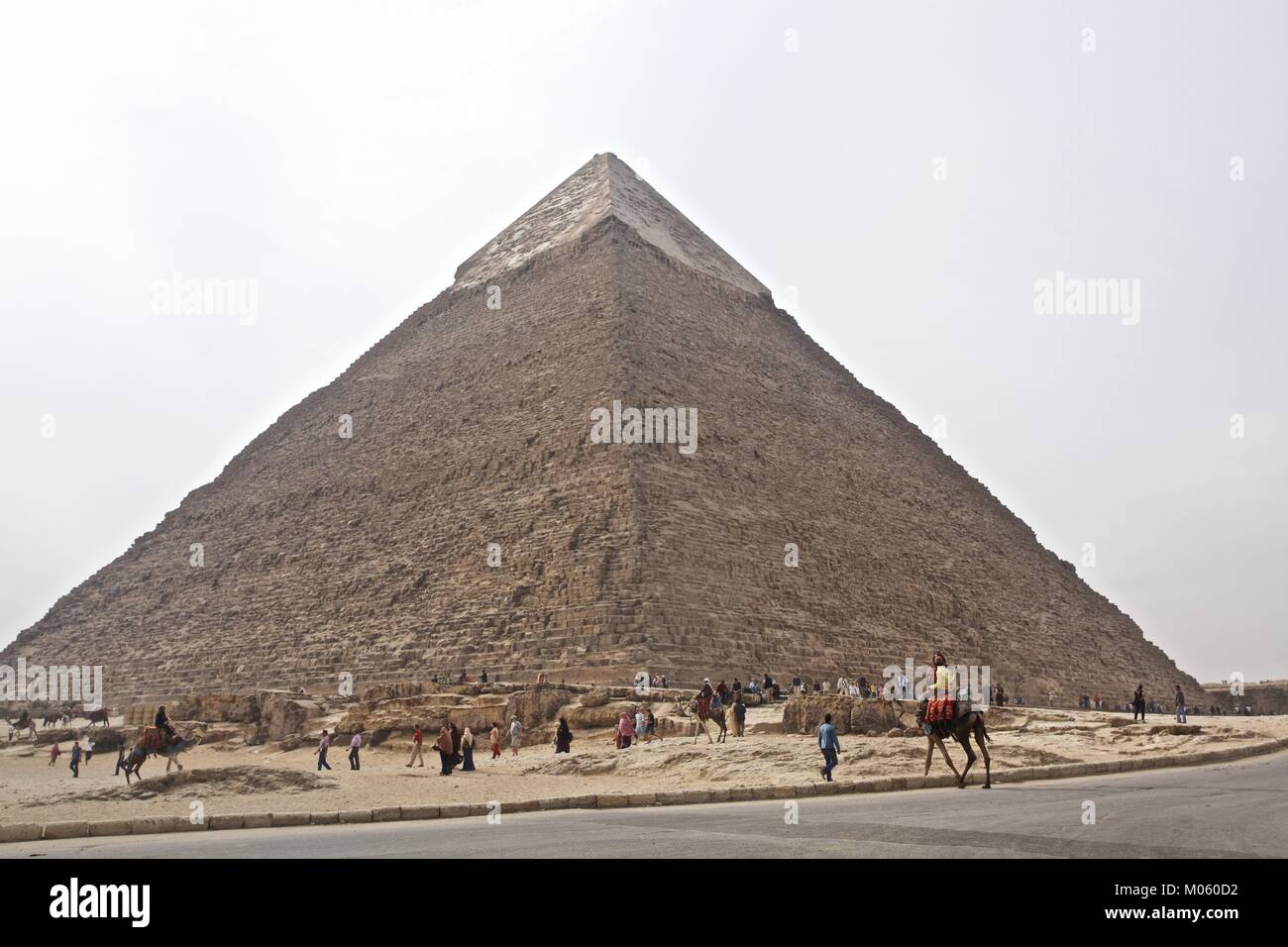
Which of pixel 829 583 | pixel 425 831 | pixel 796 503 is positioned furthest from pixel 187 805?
pixel 796 503

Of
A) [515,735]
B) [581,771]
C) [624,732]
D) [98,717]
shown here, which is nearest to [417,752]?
[515,735]

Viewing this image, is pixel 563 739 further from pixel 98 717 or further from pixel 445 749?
pixel 98 717

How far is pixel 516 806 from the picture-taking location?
7855 mm

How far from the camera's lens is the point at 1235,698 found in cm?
3431

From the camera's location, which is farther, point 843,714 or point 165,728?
point 843,714

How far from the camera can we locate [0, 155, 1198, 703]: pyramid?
63.6 feet

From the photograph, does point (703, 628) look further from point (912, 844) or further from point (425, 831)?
point (912, 844)

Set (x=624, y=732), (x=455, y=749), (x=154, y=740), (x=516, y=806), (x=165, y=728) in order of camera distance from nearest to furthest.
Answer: (x=516, y=806), (x=154, y=740), (x=165, y=728), (x=455, y=749), (x=624, y=732)

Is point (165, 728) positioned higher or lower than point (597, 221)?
lower

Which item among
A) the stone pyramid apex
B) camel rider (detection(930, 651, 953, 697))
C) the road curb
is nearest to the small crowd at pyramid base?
camel rider (detection(930, 651, 953, 697))

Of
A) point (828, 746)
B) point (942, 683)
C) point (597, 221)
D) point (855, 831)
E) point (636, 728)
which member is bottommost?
point (636, 728)

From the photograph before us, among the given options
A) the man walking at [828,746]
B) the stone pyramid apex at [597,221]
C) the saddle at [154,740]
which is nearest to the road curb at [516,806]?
the man walking at [828,746]

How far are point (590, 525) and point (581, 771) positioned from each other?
9.72m

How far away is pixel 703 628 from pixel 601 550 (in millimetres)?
2405
